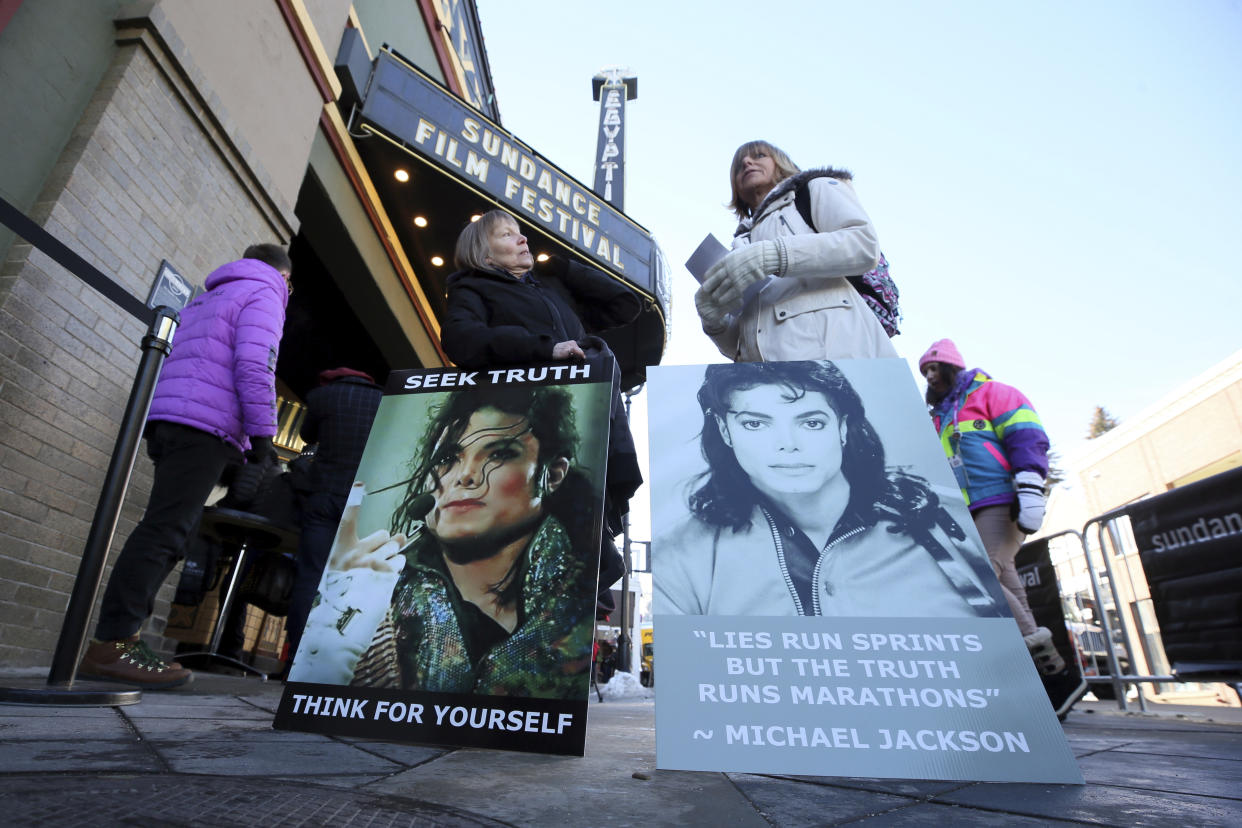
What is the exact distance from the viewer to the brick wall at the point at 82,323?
3084mm

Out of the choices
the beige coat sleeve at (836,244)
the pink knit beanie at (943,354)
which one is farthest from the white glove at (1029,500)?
the beige coat sleeve at (836,244)

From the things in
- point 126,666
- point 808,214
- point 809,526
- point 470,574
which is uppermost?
point 808,214

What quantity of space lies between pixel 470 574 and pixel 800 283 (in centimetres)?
139

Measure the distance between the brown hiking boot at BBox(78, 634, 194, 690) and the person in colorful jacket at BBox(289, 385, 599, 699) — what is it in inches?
58.7

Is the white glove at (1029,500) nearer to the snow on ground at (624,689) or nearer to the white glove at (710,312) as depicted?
the white glove at (710,312)

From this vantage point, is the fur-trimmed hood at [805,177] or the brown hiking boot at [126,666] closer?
the fur-trimmed hood at [805,177]

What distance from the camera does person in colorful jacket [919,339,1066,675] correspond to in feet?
10.6

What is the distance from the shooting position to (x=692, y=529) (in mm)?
1538

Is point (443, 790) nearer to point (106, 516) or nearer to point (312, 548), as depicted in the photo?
point (106, 516)

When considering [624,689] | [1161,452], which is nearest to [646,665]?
[624,689]

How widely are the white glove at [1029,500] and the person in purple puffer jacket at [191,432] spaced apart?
12.0 ft

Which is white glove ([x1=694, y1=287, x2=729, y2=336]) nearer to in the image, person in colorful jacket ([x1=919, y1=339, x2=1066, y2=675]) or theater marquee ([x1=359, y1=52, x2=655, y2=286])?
person in colorful jacket ([x1=919, y1=339, x2=1066, y2=675])

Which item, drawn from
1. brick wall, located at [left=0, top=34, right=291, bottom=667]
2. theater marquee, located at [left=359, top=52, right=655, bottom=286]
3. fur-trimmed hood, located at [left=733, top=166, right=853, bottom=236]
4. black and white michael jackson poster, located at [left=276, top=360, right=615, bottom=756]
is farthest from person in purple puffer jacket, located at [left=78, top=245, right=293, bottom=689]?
theater marquee, located at [left=359, top=52, right=655, bottom=286]

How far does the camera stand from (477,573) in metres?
1.58
